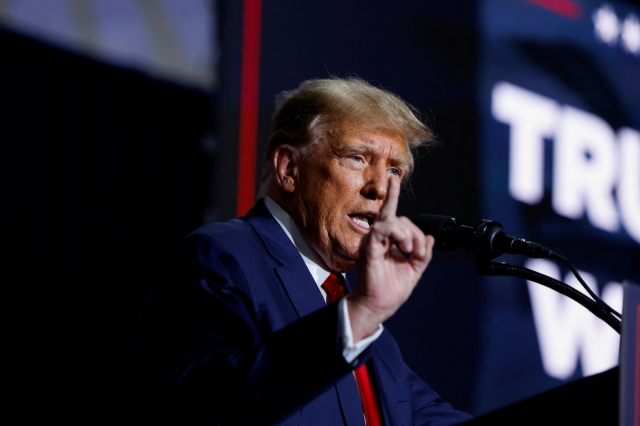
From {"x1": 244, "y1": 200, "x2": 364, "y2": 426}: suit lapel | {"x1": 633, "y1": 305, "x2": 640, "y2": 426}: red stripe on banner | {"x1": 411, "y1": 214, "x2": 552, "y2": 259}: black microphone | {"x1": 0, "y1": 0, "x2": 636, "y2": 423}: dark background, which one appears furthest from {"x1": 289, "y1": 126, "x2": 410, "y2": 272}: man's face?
{"x1": 0, "y1": 0, "x2": 636, "y2": 423}: dark background

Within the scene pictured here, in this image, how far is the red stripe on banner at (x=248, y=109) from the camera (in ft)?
8.34

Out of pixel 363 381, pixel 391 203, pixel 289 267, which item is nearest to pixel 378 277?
pixel 391 203

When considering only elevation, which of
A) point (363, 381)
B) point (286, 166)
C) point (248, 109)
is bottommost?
point (363, 381)

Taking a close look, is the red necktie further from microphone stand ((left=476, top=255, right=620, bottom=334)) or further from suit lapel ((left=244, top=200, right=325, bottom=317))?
microphone stand ((left=476, top=255, right=620, bottom=334))

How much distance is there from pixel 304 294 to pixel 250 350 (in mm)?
364

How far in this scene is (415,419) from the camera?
64.6 inches

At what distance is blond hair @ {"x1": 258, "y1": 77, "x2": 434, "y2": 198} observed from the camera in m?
1.72

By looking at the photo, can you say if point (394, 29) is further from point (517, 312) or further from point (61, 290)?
point (61, 290)

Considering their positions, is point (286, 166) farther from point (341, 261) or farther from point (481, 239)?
point (481, 239)

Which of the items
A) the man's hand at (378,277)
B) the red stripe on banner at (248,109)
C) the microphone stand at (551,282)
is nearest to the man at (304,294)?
the man's hand at (378,277)

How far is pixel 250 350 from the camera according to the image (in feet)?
3.59

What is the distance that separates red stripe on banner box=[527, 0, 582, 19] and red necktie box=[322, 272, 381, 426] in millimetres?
2420

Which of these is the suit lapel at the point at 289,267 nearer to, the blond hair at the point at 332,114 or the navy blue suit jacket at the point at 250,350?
the navy blue suit jacket at the point at 250,350

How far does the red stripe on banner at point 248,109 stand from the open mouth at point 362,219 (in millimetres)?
920
